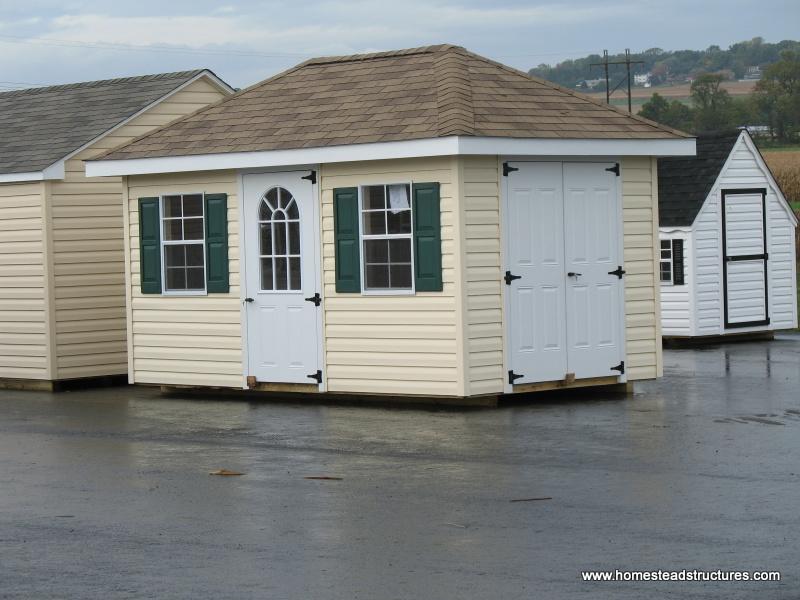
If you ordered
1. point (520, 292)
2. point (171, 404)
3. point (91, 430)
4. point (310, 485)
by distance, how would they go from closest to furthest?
point (310, 485), point (91, 430), point (520, 292), point (171, 404)

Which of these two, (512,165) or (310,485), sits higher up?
(512,165)

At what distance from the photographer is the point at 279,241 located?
54.7 ft

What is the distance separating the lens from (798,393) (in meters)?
16.1

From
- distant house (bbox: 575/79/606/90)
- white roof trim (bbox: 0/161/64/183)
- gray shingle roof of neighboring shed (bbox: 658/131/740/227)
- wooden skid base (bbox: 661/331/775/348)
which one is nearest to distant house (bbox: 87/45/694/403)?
white roof trim (bbox: 0/161/64/183)

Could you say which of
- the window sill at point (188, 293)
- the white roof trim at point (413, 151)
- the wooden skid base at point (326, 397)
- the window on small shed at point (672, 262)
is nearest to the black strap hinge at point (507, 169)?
the white roof trim at point (413, 151)

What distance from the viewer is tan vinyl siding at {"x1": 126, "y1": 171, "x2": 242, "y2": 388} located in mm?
17016

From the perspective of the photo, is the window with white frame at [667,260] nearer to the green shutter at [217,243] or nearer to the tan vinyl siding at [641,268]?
Answer: the tan vinyl siding at [641,268]

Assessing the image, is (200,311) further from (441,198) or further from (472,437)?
(472,437)

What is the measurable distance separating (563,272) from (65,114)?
26.7 feet

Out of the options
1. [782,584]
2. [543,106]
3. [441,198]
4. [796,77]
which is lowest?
[782,584]

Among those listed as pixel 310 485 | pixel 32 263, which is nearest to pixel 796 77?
pixel 32 263

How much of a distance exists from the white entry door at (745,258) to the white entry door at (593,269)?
816 centimetres

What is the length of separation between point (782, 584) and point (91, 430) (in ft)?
28.9

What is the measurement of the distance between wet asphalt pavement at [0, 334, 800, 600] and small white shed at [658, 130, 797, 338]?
7.43 meters
